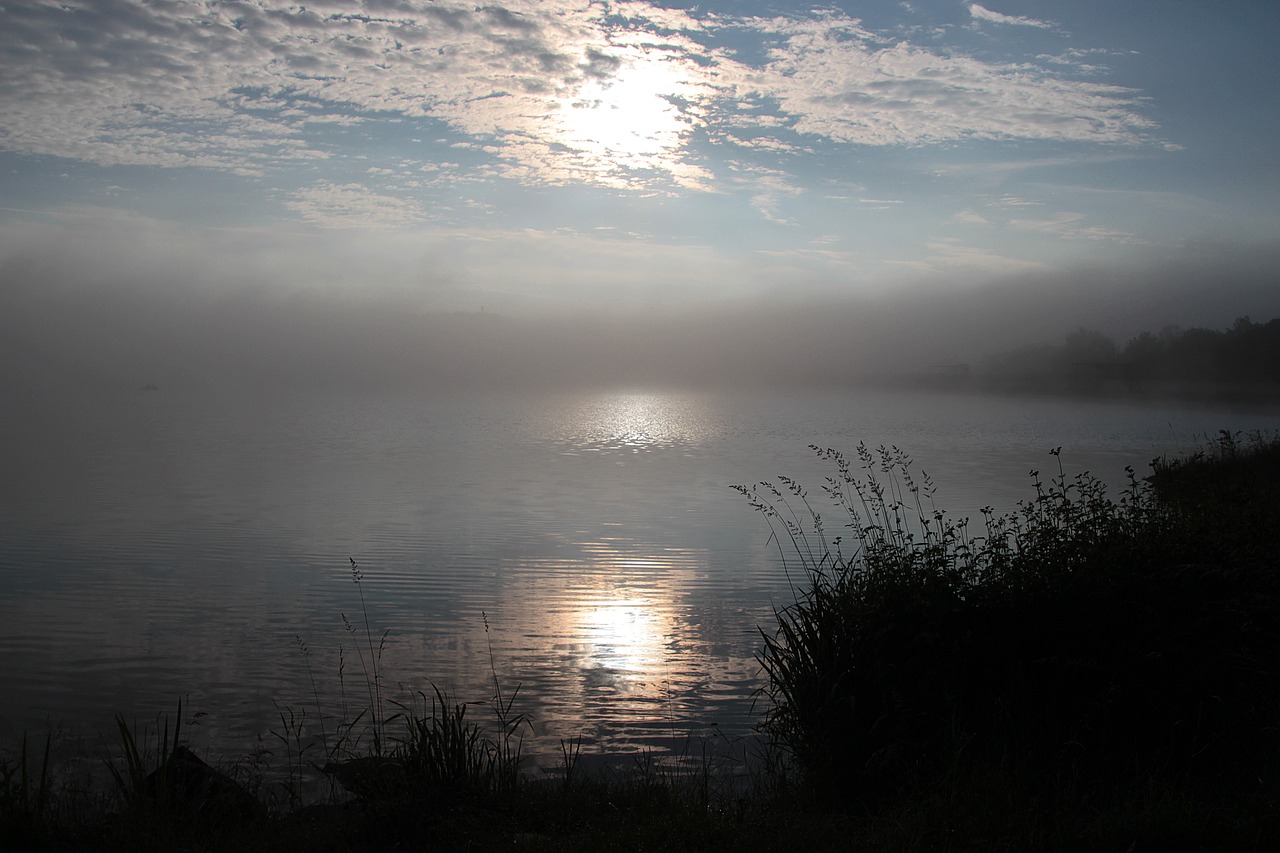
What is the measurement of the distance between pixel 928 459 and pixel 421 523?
2438 cm

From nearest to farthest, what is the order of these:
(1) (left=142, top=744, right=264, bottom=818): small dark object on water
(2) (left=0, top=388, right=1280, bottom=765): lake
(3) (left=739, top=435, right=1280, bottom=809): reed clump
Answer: (1) (left=142, top=744, right=264, bottom=818): small dark object on water
(3) (left=739, top=435, right=1280, bottom=809): reed clump
(2) (left=0, top=388, right=1280, bottom=765): lake

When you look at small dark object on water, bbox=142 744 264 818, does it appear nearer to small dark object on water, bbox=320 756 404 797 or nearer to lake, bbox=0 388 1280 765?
small dark object on water, bbox=320 756 404 797

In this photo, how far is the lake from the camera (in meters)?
10.4

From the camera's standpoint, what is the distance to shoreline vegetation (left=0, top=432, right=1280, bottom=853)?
5590 mm

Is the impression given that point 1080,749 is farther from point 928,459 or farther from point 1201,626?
point 928,459

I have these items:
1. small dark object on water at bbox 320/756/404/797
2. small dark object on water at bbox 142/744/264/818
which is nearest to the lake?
small dark object on water at bbox 142/744/264/818

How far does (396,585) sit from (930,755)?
11.2 meters

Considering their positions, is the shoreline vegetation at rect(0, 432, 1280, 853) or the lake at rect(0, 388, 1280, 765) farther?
the lake at rect(0, 388, 1280, 765)

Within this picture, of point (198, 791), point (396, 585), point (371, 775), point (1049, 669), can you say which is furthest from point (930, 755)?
point (396, 585)

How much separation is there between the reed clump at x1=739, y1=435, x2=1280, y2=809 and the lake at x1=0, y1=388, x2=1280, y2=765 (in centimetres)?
229

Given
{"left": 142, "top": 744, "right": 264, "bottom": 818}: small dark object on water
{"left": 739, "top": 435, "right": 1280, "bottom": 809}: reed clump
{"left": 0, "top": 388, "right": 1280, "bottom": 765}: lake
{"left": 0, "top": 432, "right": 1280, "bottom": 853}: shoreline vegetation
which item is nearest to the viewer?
{"left": 0, "top": 432, "right": 1280, "bottom": 853}: shoreline vegetation

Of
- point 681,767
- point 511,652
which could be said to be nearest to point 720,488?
point 511,652

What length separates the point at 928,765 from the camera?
6742 mm

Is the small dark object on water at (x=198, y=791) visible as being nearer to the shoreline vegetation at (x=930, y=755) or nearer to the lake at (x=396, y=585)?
the shoreline vegetation at (x=930, y=755)
